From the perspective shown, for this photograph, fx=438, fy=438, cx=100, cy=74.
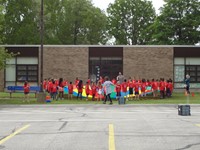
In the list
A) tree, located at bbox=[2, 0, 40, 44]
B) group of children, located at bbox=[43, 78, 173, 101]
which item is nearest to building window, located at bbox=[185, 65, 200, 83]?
group of children, located at bbox=[43, 78, 173, 101]

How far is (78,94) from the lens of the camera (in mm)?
34312

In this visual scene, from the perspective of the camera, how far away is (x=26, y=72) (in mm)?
44531

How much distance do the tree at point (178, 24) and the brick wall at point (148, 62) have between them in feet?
77.8

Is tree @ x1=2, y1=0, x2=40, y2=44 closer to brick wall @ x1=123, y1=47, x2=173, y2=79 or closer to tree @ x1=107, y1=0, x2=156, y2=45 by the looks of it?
tree @ x1=107, y1=0, x2=156, y2=45

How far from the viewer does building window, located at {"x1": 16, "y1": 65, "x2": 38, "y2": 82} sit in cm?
4453

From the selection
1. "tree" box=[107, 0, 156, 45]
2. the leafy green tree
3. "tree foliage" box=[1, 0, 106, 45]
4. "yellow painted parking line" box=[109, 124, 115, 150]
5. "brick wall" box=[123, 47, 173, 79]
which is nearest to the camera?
"yellow painted parking line" box=[109, 124, 115, 150]

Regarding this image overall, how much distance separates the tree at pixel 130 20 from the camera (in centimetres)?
7994

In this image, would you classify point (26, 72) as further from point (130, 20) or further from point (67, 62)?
point (130, 20)

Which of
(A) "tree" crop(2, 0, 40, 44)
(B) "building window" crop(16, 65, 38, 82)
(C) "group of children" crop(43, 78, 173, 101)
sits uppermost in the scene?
(A) "tree" crop(2, 0, 40, 44)

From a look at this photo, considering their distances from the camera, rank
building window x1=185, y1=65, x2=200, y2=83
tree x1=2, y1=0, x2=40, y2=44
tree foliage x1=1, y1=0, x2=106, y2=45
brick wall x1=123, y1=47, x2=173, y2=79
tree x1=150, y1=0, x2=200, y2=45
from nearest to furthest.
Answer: brick wall x1=123, y1=47, x2=173, y2=79
building window x1=185, y1=65, x2=200, y2=83
tree x1=2, y1=0, x2=40, y2=44
tree foliage x1=1, y1=0, x2=106, y2=45
tree x1=150, y1=0, x2=200, y2=45

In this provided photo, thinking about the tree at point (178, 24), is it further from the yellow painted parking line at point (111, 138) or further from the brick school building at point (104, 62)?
the yellow painted parking line at point (111, 138)

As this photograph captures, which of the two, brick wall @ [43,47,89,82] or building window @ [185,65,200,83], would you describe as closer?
brick wall @ [43,47,89,82]

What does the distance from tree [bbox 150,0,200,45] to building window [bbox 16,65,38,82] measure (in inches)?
1124

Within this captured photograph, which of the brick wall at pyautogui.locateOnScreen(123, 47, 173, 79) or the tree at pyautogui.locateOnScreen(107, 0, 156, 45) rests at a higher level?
the tree at pyautogui.locateOnScreen(107, 0, 156, 45)
